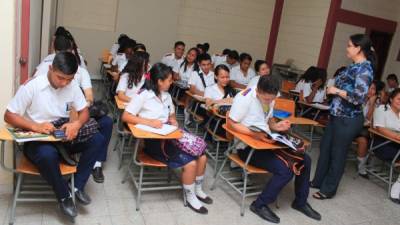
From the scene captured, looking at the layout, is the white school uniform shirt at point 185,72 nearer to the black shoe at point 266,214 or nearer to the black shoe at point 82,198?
the black shoe at point 266,214

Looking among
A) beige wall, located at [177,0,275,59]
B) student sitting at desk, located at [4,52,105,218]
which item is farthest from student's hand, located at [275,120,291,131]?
beige wall, located at [177,0,275,59]

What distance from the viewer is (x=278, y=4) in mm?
8258

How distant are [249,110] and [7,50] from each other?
1.86 meters

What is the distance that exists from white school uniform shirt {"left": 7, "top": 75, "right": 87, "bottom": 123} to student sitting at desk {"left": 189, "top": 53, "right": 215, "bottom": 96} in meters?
2.16

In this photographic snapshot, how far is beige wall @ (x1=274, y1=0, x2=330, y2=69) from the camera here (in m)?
7.07

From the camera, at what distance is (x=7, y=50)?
234cm

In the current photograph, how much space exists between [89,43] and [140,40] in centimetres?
104

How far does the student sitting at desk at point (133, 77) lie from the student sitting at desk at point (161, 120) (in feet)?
2.96

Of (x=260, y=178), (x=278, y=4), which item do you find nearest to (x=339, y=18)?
(x=278, y=4)

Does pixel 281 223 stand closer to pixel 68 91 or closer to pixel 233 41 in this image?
pixel 68 91

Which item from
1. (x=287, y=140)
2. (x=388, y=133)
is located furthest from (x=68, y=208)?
(x=388, y=133)

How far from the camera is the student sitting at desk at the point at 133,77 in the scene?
3.70 metres

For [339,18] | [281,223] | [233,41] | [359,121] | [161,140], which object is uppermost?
[339,18]

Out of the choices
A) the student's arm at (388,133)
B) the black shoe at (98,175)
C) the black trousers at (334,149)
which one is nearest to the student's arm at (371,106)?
the student's arm at (388,133)
